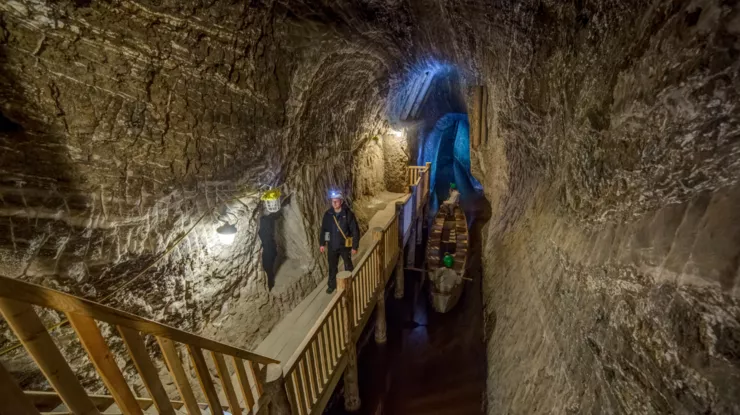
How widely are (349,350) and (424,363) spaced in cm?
325

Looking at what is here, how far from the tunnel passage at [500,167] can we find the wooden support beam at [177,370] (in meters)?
2.48

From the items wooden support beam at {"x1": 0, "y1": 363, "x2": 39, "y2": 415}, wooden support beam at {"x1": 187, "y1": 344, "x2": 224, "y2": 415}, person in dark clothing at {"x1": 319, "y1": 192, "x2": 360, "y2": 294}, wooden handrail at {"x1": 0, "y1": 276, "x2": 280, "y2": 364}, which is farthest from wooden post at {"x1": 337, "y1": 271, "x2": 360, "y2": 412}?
wooden support beam at {"x1": 0, "y1": 363, "x2": 39, "y2": 415}

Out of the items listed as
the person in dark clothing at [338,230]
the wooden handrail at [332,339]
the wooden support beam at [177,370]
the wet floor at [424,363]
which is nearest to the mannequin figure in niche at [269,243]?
the person in dark clothing at [338,230]

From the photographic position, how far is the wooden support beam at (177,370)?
2025mm

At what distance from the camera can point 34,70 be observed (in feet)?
10.1

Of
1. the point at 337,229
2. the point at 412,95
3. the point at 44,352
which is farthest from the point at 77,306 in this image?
the point at 412,95

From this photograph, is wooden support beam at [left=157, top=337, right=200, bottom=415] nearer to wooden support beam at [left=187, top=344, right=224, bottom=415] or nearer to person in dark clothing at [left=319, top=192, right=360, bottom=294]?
wooden support beam at [left=187, top=344, right=224, bottom=415]

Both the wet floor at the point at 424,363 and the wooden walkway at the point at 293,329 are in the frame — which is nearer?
the wooden walkway at the point at 293,329

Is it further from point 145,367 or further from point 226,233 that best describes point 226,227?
point 145,367

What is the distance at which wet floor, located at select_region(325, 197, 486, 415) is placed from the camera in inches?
265

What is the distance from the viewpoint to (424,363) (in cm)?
797

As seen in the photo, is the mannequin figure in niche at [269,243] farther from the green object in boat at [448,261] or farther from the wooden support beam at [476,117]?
the wooden support beam at [476,117]

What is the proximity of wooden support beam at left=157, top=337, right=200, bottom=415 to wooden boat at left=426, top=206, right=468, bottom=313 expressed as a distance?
27.2ft

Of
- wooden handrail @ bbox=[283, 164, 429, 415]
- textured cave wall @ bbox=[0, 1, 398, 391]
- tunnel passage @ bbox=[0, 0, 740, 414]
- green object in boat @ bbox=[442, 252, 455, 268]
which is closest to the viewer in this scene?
tunnel passage @ bbox=[0, 0, 740, 414]
